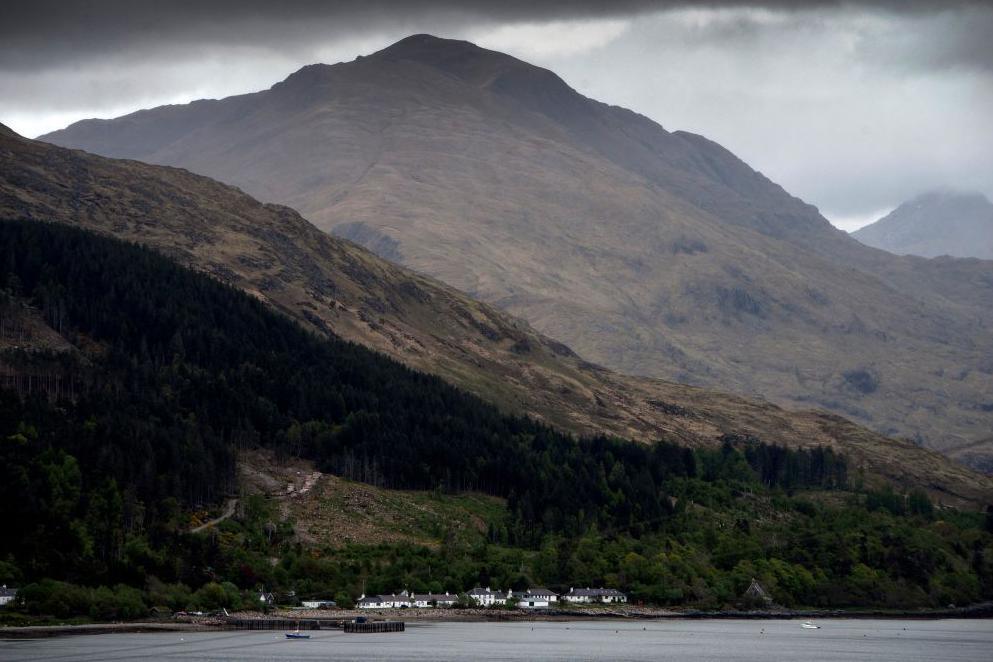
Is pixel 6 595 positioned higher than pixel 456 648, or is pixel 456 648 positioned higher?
pixel 6 595

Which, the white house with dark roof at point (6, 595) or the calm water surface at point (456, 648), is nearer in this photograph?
the calm water surface at point (456, 648)

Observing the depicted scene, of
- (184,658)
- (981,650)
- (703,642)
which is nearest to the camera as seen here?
(184,658)

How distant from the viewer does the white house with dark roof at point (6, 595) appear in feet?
619

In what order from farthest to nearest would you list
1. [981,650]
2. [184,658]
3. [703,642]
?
[703,642], [981,650], [184,658]

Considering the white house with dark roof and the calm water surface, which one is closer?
the calm water surface

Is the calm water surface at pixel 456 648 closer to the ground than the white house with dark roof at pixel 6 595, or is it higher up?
closer to the ground

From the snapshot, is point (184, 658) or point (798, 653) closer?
point (184, 658)

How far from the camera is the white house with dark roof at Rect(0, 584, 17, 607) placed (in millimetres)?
188625

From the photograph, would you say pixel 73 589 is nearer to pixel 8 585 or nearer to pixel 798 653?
pixel 8 585

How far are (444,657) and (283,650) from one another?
2099cm

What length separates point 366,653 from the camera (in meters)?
171

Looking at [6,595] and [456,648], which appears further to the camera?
[6,595]

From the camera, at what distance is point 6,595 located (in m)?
190

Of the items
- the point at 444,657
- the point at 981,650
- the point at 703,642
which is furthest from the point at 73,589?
the point at 981,650
